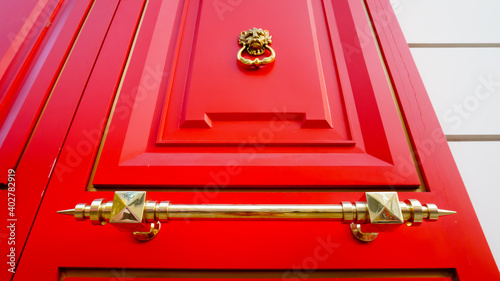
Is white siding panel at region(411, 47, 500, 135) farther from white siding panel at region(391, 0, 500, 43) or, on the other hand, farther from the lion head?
the lion head

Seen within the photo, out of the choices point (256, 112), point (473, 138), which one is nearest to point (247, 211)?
point (256, 112)

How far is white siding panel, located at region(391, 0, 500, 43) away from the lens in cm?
64

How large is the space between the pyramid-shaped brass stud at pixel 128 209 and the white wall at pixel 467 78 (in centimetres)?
55

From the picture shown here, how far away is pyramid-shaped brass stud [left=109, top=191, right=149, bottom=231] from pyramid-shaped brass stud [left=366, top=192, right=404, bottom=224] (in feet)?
0.88

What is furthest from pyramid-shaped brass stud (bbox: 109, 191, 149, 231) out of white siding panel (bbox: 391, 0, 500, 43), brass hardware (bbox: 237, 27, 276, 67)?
white siding panel (bbox: 391, 0, 500, 43)

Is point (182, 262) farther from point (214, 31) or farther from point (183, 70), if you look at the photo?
point (214, 31)

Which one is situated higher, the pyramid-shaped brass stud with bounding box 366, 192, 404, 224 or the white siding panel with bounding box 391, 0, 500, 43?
the white siding panel with bounding box 391, 0, 500, 43

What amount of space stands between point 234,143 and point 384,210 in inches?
10.8

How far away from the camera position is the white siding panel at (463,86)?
0.51 meters

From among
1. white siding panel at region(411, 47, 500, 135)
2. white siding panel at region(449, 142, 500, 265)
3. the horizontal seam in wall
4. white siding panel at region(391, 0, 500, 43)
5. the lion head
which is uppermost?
white siding panel at region(391, 0, 500, 43)

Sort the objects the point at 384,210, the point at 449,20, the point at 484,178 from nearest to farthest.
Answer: the point at 384,210 < the point at 484,178 < the point at 449,20

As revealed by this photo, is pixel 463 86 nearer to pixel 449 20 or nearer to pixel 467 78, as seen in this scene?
pixel 467 78

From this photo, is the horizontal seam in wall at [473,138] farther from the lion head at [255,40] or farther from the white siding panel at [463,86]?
the lion head at [255,40]

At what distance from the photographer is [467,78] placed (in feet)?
1.87
